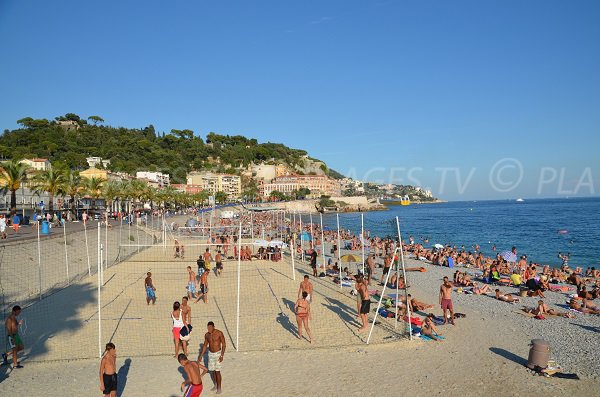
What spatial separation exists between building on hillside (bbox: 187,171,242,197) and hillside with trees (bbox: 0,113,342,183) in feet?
12.9

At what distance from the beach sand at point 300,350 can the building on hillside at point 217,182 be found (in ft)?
347

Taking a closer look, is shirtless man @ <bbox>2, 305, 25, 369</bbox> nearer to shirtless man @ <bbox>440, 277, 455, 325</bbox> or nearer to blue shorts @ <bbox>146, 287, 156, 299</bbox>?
blue shorts @ <bbox>146, 287, 156, 299</bbox>

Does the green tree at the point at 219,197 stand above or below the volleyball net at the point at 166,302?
above

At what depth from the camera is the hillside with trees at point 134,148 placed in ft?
300

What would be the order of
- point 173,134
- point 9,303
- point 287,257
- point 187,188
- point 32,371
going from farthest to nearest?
point 173,134
point 187,188
point 287,257
point 9,303
point 32,371

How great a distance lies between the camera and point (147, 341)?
8.58 metres

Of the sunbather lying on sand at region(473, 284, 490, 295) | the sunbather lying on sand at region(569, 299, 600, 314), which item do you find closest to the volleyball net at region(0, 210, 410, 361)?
the sunbather lying on sand at region(473, 284, 490, 295)

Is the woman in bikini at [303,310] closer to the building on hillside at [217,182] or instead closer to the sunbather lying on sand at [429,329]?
the sunbather lying on sand at [429,329]

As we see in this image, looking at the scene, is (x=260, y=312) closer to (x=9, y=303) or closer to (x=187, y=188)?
(x=9, y=303)

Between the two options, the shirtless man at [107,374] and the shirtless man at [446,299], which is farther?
the shirtless man at [446,299]

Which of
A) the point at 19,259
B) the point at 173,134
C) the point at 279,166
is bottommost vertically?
the point at 19,259

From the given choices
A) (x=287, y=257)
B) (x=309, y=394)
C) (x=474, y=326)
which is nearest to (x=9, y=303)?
(x=309, y=394)

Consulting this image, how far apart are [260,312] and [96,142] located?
381 feet

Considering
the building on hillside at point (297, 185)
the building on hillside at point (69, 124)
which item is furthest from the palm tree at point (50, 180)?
the building on hillside at point (297, 185)
